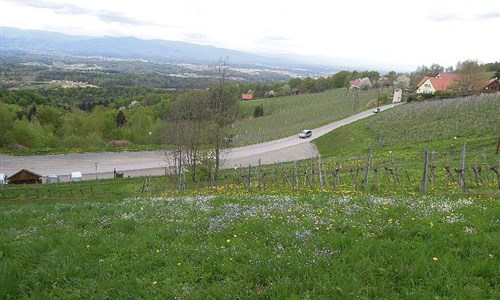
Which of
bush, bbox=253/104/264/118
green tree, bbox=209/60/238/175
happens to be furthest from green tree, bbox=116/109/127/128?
green tree, bbox=209/60/238/175

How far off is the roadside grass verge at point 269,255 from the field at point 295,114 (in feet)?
233

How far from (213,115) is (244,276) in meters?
36.1

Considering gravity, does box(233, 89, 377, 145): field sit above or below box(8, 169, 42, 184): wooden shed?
above

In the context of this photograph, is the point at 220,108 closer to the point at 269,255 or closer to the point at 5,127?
the point at 269,255

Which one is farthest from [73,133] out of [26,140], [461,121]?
[461,121]

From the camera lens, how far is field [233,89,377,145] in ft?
310

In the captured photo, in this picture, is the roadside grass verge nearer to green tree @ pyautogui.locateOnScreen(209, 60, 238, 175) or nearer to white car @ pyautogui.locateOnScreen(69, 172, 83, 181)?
green tree @ pyautogui.locateOnScreen(209, 60, 238, 175)

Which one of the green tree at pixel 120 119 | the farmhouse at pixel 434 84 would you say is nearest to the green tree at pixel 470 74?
the farmhouse at pixel 434 84

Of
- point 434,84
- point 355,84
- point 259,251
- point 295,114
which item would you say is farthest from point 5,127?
point 355,84

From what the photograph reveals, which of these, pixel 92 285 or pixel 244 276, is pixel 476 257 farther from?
pixel 92 285

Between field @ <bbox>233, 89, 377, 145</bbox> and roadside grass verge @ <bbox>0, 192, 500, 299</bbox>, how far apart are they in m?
70.9

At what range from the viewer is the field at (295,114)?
94338 millimetres

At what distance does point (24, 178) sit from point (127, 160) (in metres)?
19.3

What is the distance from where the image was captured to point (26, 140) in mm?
87250
